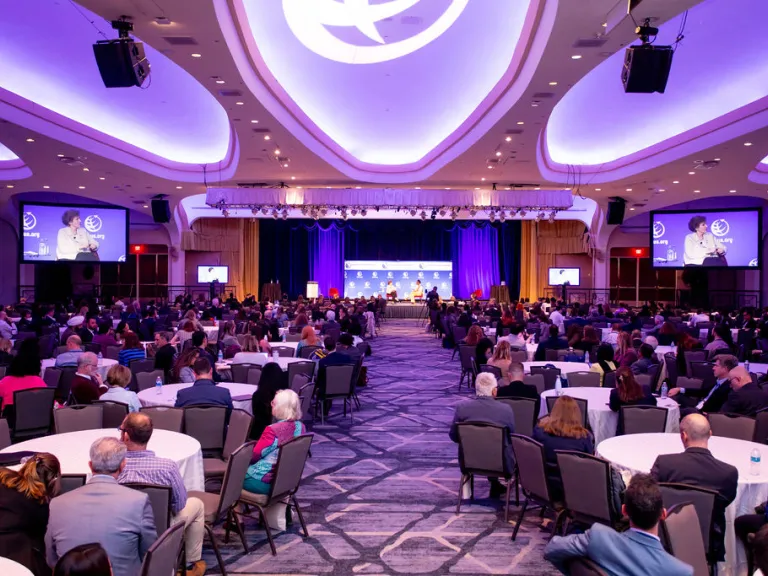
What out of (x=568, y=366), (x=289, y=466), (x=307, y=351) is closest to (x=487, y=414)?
(x=289, y=466)

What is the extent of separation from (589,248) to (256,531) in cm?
2289

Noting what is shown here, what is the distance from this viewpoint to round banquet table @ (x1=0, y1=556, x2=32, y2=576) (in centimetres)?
294

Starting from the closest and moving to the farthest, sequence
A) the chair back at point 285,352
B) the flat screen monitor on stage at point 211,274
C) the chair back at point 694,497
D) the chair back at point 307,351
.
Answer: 1. the chair back at point 694,497
2. the chair back at point 307,351
3. the chair back at point 285,352
4. the flat screen monitor on stage at point 211,274

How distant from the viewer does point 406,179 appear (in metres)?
18.8

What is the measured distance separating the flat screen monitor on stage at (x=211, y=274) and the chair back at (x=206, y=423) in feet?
75.3

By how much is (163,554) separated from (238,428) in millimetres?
2692

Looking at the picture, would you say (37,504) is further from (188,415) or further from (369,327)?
(369,327)

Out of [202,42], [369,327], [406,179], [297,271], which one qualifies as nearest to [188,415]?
[202,42]

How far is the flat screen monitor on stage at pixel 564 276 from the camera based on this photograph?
2819 centimetres

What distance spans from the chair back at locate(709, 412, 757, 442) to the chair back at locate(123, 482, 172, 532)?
4.14m

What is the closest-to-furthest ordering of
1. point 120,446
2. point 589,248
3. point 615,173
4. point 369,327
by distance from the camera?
point 120,446 < point 615,173 < point 369,327 < point 589,248

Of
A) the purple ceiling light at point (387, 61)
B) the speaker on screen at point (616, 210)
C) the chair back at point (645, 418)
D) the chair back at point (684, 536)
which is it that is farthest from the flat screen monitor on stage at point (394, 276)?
the chair back at point (684, 536)

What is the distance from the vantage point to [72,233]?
1984 centimetres

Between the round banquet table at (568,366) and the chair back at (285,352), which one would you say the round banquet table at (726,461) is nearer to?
the round banquet table at (568,366)
